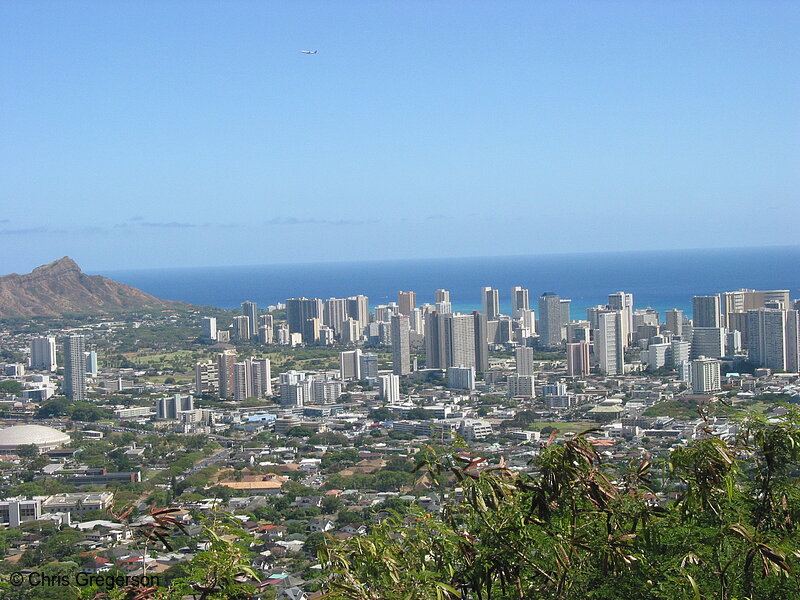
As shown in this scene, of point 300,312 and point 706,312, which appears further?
point 300,312

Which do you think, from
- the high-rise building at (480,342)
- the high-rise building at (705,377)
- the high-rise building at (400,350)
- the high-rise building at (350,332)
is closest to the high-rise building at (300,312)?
the high-rise building at (350,332)

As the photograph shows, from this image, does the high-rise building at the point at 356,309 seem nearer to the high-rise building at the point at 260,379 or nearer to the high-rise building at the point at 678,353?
the high-rise building at the point at 260,379

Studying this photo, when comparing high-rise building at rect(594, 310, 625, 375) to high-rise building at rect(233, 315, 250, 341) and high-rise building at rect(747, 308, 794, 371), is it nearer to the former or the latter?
high-rise building at rect(747, 308, 794, 371)

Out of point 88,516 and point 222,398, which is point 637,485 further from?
point 222,398

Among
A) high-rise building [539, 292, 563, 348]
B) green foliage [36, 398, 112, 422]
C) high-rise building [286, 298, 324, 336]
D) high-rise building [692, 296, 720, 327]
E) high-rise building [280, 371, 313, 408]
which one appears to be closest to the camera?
green foliage [36, 398, 112, 422]

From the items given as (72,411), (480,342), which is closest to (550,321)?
(480,342)

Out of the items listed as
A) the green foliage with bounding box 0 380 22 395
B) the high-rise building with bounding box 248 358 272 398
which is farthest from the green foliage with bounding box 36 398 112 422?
the high-rise building with bounding box 248 358 272 398

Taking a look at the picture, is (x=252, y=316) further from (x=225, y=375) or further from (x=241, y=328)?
(x=225, y=375)
